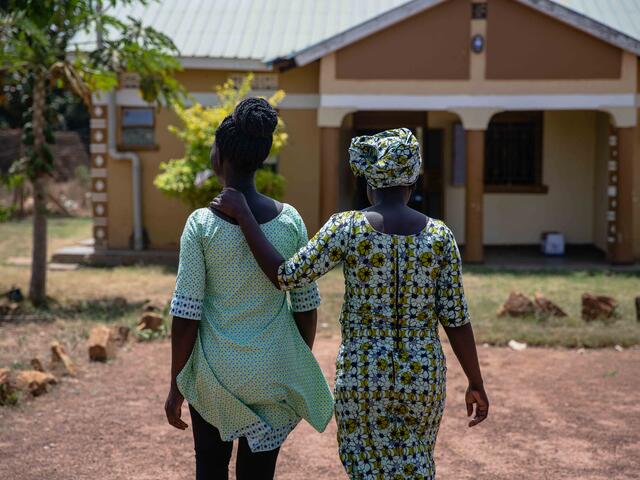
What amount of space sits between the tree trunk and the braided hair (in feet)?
23.7

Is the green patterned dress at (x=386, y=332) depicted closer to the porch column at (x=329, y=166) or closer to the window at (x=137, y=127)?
the porch column at (x=329, y=166)

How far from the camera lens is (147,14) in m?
15.8

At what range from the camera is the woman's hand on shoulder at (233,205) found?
329 centimetres

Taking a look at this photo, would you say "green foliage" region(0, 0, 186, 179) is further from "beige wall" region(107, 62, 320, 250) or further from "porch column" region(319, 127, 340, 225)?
"beige wall" region(107, 62, 320, 250)

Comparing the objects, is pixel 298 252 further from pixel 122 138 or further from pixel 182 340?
pixel 122 138

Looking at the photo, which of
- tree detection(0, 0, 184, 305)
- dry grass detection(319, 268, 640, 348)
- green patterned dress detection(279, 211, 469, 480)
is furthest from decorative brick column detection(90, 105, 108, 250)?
green patterned dress detection(279, 211, 469, 480)

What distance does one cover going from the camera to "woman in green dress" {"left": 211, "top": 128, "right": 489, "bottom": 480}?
325 cm

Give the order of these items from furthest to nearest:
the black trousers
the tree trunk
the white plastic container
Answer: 1. the white plastic container
2. the tree trunk
3. the black trousers

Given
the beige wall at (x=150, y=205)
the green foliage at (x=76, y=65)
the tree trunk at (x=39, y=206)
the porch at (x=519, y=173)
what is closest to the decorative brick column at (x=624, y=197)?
the porch at (x=519, y=173)

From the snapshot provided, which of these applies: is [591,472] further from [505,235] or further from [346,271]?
[505,235]

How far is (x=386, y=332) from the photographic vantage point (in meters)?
3.27

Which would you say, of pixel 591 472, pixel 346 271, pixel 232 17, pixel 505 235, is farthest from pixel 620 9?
pixel 346 271

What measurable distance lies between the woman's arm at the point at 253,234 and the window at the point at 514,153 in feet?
41.4

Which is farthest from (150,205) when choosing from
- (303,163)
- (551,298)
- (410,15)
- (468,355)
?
(468,355)
